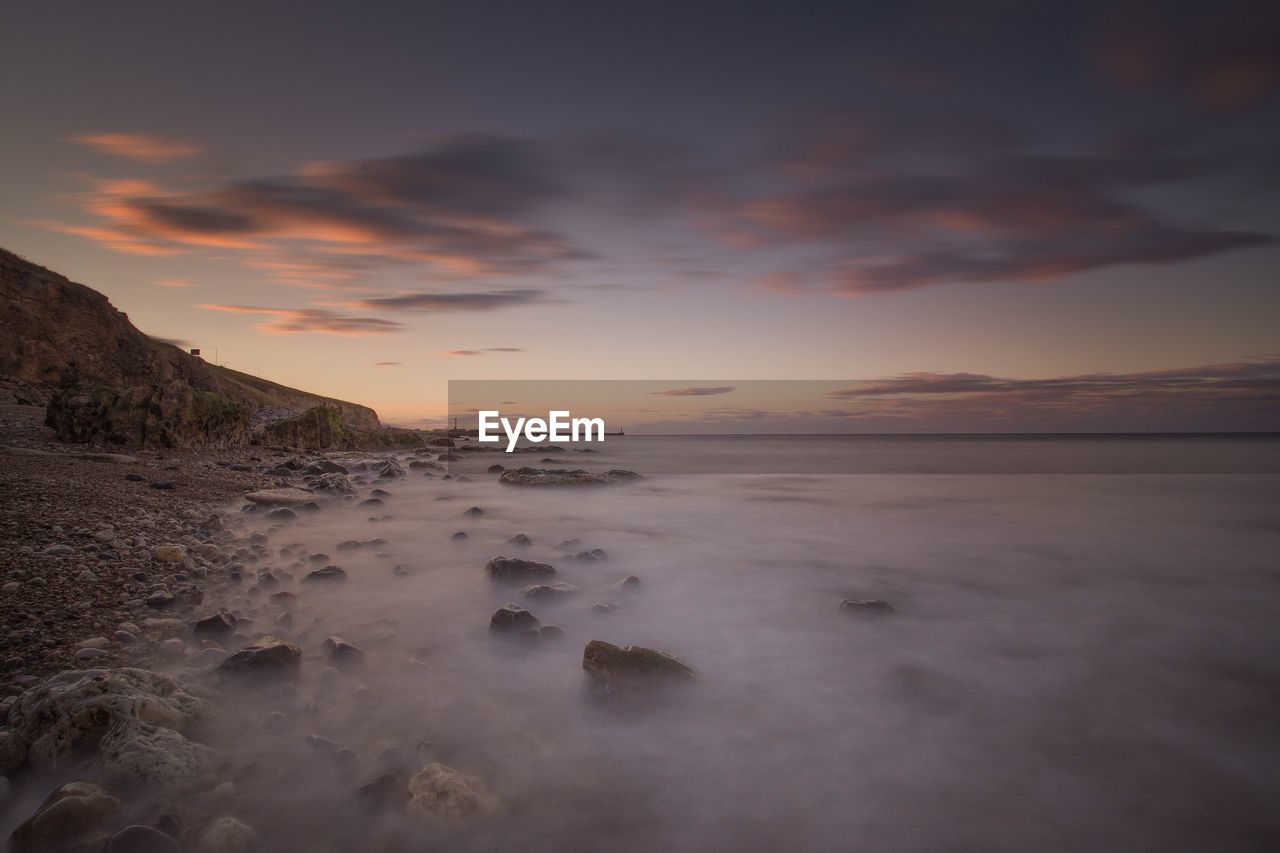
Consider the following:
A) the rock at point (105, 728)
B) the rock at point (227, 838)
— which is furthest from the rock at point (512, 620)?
the rock at point (227, 838)

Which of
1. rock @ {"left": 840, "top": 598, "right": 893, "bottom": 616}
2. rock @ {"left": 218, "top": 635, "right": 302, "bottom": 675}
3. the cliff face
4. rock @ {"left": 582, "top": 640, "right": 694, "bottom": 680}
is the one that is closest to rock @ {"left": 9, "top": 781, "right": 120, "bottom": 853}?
rock @ {"left": 218, "top": 635, "right": 302, "bottom": 675}

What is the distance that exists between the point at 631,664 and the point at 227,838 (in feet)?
6.98

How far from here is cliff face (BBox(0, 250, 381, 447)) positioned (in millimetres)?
11805

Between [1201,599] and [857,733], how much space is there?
5154mm

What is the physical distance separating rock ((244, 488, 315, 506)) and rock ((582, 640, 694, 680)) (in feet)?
25.1

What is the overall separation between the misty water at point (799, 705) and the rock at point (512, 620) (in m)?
0.17

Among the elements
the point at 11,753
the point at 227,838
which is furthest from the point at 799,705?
the point at 11,753

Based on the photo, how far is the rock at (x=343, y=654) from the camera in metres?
3.74

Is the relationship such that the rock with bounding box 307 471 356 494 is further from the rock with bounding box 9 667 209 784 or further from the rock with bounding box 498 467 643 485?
the rock with bounding box 9 667 209 784

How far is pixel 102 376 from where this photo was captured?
21.4 metres

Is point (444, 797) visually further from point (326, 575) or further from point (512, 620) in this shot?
point (326, 575)

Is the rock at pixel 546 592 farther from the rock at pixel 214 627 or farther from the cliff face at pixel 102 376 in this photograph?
the cliff face at pixel 102 376

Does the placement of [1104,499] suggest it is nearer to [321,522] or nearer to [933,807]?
[933,807]

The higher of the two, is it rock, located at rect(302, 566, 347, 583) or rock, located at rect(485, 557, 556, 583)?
rock, located at rect(302, 566, 347, 583)
